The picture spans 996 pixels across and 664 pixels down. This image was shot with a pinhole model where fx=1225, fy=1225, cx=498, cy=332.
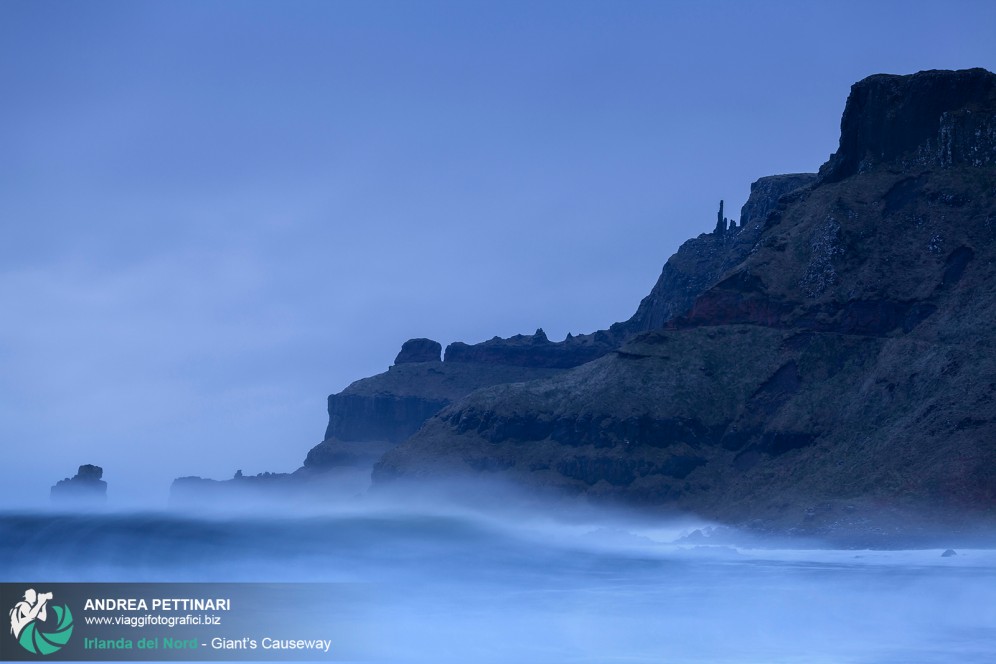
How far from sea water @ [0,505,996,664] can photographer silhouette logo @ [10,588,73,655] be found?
12.7m

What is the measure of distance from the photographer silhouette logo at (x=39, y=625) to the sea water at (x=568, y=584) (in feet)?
41.6

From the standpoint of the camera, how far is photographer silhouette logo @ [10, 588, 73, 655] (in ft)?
148

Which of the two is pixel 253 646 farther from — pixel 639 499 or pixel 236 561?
pixel 639 499

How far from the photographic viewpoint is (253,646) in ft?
156

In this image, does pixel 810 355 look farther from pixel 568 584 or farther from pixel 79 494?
pixel 79 494

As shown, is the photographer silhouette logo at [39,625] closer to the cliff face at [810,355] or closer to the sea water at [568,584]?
the sea water at [568,584]

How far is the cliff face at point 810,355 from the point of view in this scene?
135 m

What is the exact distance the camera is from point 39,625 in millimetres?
45375

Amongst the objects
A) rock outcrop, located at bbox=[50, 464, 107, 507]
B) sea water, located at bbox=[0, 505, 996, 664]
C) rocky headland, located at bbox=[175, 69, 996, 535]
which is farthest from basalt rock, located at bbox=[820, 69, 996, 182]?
rock outcrop, located at bbox=[50, 464, 107, 507]

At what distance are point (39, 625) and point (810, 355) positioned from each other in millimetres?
120458

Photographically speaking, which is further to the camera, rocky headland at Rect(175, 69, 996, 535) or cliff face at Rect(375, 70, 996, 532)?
cliff face at Rect(375, 70, 996, 532)

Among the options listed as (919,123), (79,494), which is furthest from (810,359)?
(79,494)

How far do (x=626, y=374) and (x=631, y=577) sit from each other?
83596mm
